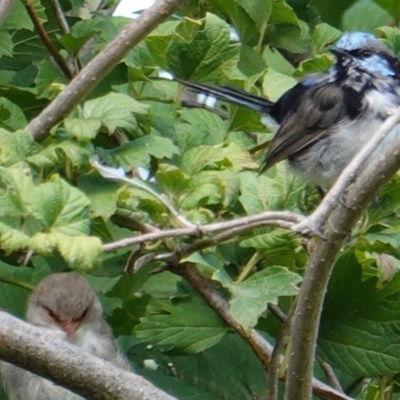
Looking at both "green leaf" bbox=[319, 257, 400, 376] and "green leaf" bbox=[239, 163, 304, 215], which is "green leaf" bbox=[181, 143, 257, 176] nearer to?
"green leaf" bbox=[239, 163, 304, 215]

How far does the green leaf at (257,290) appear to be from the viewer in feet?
8.77

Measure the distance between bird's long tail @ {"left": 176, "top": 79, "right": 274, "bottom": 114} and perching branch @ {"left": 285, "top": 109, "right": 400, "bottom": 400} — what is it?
1.05m

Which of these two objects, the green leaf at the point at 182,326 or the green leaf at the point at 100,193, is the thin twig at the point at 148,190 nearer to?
the green leaf at the point at 100,193

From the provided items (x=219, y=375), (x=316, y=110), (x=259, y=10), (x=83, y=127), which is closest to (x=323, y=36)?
(x=259, y=10)

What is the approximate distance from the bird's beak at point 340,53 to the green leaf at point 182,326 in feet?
3.36

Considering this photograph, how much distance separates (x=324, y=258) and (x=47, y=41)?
1.30m

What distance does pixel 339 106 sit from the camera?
3805mm

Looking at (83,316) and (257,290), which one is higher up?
(257,290)

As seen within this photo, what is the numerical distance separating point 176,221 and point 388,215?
602 mm

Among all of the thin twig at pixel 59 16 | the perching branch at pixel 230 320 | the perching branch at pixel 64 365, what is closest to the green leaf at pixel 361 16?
the thin twig at pixel 59 16

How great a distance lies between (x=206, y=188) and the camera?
2727 mm

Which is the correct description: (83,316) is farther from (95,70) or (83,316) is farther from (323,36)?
(323,36)

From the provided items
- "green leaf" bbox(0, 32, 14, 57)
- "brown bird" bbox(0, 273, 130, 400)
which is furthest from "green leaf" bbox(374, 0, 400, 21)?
"brown bird" bbox(0, 273, 130, 400)

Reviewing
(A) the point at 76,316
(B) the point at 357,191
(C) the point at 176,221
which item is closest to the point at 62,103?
(C) the point at 176,221
